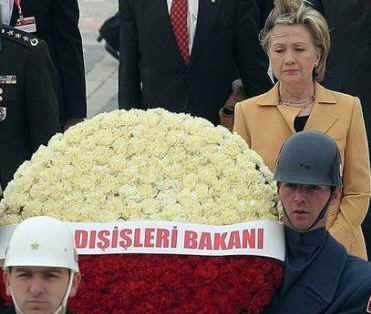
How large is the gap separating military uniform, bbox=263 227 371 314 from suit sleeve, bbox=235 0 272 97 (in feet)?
8.70

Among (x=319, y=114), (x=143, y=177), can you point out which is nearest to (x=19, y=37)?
(x=319, y=114)

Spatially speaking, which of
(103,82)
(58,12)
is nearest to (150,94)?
(58,12)

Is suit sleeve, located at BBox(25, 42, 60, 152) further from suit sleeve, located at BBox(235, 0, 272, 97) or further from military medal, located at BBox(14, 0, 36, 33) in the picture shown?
suit sleeve, located at BBox(235, 0, 272, 97)

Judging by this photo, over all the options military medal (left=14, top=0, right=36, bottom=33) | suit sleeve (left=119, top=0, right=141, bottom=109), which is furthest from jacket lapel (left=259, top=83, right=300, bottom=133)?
military medal (left=14, top=0, right=36, bottom=33)

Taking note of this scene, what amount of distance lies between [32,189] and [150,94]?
260cm

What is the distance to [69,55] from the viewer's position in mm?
8461

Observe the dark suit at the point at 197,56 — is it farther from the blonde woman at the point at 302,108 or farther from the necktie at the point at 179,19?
the blonde woman at the point at 302,108

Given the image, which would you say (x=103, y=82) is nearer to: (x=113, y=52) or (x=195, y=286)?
(x=113, y=52)

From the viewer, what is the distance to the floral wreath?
5.29 m

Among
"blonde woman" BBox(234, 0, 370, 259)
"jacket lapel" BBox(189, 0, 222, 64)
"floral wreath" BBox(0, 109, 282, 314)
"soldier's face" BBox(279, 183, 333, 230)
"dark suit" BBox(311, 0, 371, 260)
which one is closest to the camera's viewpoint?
"floral wreath" BBox(0, 109, 282, 314)

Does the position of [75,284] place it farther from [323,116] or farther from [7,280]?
[323,116]

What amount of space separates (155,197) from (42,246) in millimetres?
784

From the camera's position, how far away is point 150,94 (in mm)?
8023

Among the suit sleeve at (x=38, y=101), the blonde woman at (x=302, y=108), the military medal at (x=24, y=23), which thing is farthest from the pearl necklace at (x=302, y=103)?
the military medal at (x=24, y=23)
